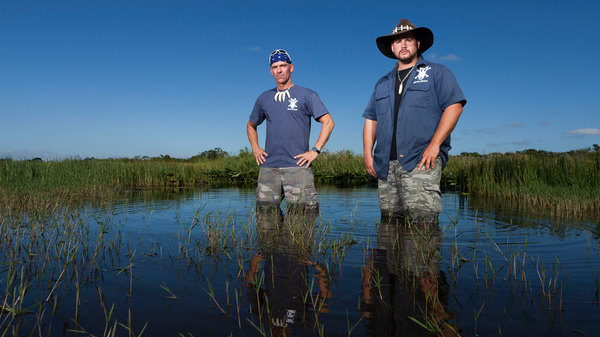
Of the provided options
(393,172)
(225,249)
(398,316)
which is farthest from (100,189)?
(398,316)

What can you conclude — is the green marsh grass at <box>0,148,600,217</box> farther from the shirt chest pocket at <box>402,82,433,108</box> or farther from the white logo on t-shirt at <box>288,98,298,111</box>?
the shirt chest pocket at <box>402,82,433,108</box>

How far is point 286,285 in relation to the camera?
3146 millimetres

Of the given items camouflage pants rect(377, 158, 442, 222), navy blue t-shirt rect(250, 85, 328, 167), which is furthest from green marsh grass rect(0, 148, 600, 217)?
camouflage pants rect(377, 158, 442, 222)

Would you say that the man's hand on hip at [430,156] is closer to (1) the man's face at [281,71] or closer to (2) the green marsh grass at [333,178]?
(1) the man's face at [281,71]

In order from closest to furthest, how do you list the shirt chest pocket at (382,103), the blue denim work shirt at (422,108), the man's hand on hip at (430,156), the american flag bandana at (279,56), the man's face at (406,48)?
the man's hand on hip at (430,156) < the blue denim work shirt at (422,108) < the man's face at (406,48) < the shirt chest pocket at (382,103) < the american flag bandana at (279,56)

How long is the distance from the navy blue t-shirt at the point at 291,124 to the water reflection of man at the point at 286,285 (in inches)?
59.7

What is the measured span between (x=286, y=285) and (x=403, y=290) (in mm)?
902

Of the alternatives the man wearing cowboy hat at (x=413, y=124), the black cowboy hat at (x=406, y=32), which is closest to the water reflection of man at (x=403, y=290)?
the man wearing cowboy hat at (x=413, y=124)

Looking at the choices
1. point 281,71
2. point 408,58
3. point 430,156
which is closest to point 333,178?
point 281,71

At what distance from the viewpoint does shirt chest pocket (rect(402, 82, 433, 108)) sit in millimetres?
4914

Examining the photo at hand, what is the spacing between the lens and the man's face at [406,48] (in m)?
5.12

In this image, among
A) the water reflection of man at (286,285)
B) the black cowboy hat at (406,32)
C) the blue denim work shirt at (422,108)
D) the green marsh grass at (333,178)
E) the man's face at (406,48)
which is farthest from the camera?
the green marsh grass at (333,178)

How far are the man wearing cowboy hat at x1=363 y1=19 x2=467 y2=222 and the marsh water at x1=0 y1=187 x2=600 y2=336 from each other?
43cm

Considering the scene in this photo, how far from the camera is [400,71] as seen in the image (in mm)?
5355
